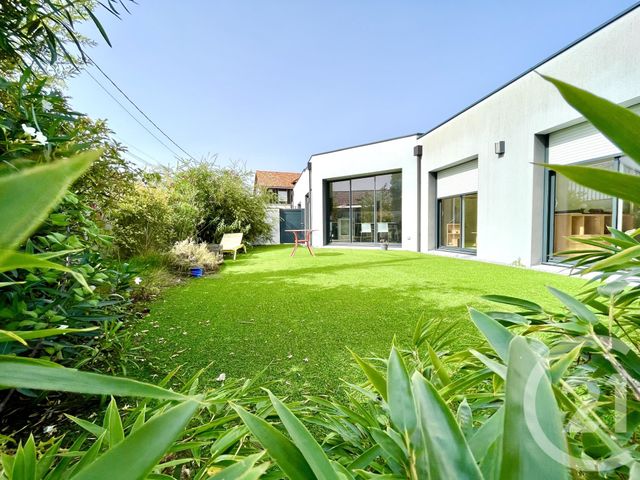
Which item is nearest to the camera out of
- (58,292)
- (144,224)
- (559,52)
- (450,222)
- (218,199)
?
(58,292)

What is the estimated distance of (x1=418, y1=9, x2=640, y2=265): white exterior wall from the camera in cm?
409

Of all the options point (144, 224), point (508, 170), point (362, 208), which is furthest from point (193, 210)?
point (508, 170)

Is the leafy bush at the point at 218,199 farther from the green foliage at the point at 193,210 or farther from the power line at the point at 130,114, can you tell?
the power line at the point at 130,114

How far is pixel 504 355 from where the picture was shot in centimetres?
42

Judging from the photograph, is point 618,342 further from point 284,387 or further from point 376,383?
point 284,387

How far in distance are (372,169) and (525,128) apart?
5.87 m

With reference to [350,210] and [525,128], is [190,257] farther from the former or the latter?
[350,210]

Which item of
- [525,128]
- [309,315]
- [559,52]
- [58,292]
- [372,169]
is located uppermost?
[559,52]

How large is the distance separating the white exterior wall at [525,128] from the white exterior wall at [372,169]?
179 cm

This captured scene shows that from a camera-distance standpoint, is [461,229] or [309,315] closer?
[309,315]

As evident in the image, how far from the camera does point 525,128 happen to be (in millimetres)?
5719

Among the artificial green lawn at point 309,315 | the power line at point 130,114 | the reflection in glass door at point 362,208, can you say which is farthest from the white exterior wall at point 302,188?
the artificial green lawn at point 309,315

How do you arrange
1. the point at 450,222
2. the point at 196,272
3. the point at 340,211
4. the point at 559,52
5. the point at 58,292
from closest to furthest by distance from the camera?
the point at 58,292
the point at 559,52
the point at 196,272
the point at 450,222
the point at 340,211

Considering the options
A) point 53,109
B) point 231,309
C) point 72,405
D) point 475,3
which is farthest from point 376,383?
point 475,3
